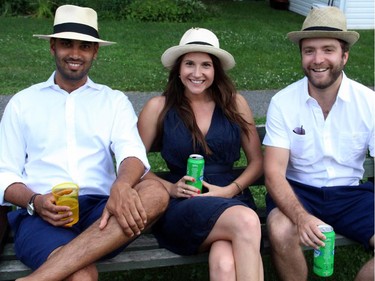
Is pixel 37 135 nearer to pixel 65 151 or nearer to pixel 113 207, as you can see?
pixel 65 151

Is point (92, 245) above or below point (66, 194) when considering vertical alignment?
below

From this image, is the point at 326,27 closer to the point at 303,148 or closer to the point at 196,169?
the point at 303,148

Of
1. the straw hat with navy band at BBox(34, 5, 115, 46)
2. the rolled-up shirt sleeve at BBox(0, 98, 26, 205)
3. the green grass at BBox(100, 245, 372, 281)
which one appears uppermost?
the straw hat with navy band at BBox(34, 5, 115, 46)

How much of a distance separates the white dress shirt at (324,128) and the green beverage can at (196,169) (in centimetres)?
59

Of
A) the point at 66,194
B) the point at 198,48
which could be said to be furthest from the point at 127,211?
the point at 198,48

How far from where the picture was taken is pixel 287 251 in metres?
3.86

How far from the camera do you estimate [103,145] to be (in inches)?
163

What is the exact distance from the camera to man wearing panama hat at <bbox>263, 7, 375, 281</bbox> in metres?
4.12

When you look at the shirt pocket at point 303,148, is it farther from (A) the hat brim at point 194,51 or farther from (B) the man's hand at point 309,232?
(A) the hat brim at point 194,51

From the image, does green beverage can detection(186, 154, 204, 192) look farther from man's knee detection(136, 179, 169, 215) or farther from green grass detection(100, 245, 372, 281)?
green grass detection(100, 245, 372, 281)

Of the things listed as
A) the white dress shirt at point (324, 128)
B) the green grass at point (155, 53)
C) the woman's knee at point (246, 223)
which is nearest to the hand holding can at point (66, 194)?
the woman's knee at point (246, 223)

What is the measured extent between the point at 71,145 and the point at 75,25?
2.55 ft

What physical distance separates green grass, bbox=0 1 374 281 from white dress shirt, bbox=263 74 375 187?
3.38 feet

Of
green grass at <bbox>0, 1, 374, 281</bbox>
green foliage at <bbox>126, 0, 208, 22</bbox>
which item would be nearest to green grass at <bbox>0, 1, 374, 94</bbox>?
green grass at <bbox>0, 1, 374, 281</bbox>
